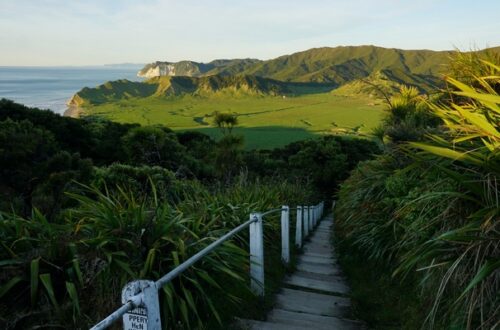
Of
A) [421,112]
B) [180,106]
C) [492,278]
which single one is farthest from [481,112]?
[180,106]

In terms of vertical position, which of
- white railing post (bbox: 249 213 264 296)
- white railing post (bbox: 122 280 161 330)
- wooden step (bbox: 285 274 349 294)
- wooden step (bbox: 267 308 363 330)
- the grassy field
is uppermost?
white railing post (bbox: 122 280 161 330)

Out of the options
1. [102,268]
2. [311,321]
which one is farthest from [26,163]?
[311,321]

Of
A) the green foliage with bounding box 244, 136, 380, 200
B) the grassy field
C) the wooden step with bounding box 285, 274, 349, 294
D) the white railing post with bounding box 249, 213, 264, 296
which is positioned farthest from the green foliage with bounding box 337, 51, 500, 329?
the grassy field

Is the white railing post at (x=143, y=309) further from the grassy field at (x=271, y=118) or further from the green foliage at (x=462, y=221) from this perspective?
the grassy field at (x=271, y=118)

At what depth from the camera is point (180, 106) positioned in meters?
200

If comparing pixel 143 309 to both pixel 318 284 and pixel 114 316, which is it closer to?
pixel 114 316

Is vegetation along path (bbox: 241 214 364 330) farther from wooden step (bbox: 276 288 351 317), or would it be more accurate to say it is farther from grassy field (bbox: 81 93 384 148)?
grassy field (bbox: 81 93 384 148)

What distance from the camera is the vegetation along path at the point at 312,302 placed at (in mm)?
4469

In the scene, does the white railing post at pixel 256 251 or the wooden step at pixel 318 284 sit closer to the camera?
the white railing post at pixel 256 251

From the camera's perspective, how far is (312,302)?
548 cm

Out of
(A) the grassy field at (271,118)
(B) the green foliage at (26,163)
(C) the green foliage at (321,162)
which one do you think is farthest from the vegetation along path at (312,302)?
(A) the grassy field at (271,118)

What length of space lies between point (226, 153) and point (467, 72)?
24764mm

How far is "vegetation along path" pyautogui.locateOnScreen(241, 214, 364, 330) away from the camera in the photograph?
4.47 metres

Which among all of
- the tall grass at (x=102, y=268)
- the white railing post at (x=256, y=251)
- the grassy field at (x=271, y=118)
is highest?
the tall grass at (x=102, y=268)
